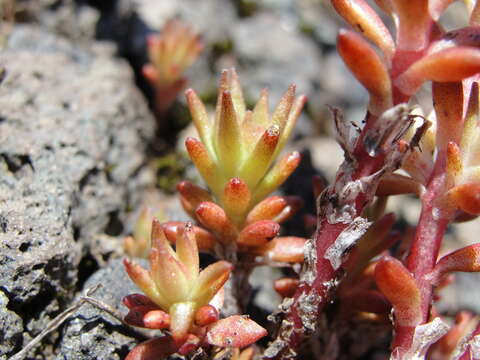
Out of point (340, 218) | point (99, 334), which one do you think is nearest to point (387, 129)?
point (340, 218)

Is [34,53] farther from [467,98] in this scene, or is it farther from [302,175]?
[467,98]

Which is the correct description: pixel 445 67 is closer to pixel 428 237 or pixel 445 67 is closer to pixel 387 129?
pixel 387 129

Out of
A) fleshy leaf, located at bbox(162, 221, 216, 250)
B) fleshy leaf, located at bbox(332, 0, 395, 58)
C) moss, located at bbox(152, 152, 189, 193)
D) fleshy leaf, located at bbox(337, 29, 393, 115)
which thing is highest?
fleshy leaf, located at bbox(332, 0, 395, 58)

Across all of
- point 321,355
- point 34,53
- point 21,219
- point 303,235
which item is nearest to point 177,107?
point 34,53

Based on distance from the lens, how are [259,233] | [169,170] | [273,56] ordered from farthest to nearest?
[273,56] < [169,170] < [259,233]

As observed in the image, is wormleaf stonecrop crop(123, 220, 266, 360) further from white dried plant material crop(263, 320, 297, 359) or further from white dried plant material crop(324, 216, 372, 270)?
white dried plant material crop(324, 216, 372, 270)

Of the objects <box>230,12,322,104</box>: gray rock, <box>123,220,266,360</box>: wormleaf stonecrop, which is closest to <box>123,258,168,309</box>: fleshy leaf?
<box>123,220,266,360</box>: wormleaf stonecrop
